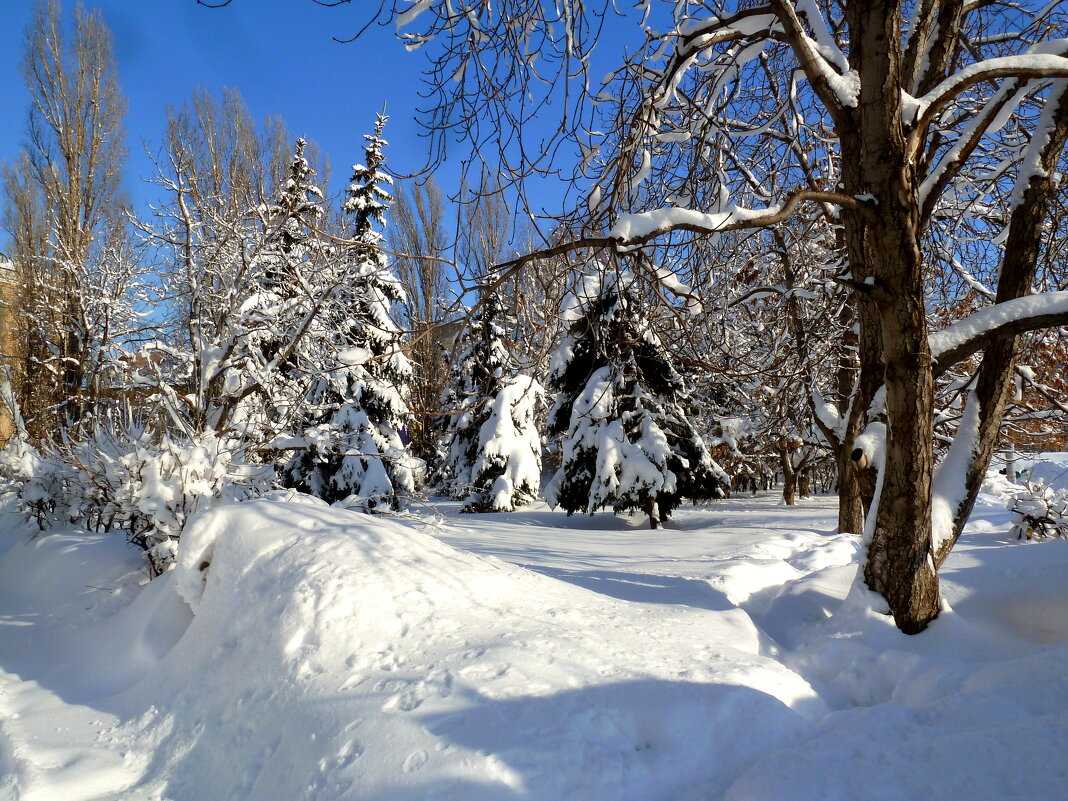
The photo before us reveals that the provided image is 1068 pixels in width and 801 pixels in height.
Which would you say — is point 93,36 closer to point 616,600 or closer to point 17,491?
point 17,491

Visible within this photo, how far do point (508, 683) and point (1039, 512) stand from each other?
23.7 ft

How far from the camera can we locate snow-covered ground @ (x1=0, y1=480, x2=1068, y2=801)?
202 cm

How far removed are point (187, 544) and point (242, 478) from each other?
7.31ft

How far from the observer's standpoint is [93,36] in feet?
49.4

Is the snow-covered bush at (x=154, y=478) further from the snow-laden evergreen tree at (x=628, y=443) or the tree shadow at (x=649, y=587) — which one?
the snow-laden evergreen tree at (x=628, y=443)

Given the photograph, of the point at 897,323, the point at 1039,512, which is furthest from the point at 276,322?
the point at 1039,512

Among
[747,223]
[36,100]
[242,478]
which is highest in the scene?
[36,100]

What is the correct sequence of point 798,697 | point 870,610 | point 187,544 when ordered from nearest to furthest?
point 798,697
point 870,610
point 187,544

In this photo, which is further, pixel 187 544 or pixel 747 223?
pixel 187 544

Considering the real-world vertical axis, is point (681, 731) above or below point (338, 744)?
above

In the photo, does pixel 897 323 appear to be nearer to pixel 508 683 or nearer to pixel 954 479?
pixel 954 479

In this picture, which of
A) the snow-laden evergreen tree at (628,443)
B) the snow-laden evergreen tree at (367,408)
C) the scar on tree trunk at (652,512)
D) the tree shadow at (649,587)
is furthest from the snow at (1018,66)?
the snow-laden evergreen tree at (367,408)

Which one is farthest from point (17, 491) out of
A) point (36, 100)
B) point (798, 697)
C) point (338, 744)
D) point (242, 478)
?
point (36, 100)

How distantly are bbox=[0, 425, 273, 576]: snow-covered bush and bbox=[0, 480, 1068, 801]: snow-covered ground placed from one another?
0.80 m
